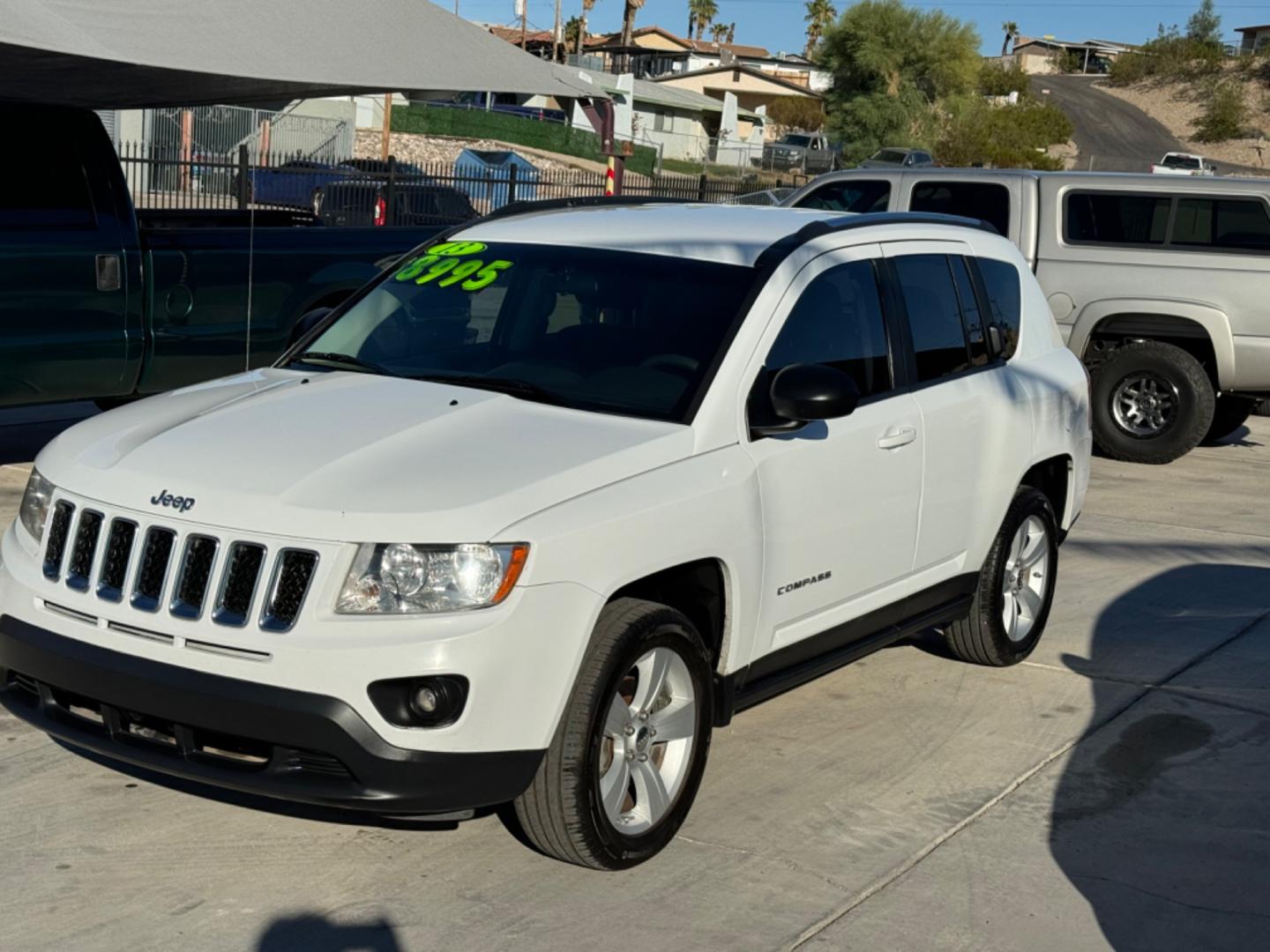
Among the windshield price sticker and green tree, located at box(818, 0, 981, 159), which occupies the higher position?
green tree, located at box(818, 0, 981, 159)

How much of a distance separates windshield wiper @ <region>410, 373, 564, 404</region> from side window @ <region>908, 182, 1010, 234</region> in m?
7.96

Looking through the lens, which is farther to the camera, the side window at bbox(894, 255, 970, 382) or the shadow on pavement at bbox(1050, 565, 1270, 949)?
the side window at bbox(894, 255, 970, 382)

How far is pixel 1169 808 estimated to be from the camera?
17.2ft

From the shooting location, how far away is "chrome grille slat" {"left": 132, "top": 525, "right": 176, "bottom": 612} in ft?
13.6

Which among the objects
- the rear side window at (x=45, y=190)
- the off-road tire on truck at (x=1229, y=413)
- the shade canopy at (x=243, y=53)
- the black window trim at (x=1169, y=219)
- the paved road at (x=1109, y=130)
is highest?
the paved road at (x=1109, y=130)

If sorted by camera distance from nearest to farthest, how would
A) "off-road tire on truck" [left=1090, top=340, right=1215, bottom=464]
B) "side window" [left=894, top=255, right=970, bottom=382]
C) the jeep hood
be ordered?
the jeep hood < "side window" [left=894, top=255, right=970, bottom=382] < "off-road tire on truck" [left=1090, top=340, right=1215, bottom=464]

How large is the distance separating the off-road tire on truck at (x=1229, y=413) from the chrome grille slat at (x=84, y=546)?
1031cm

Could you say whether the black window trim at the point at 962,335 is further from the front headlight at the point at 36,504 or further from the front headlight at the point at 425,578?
the front headlight at the point at 36,504

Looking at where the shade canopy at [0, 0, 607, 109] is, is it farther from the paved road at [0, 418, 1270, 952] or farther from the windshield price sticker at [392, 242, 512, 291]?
the paved road at [0, 418, 1270, 952]

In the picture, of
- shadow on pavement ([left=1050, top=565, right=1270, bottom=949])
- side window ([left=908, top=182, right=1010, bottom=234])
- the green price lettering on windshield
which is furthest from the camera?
side window ([left=908, top=182, right=1010, bottom=234])

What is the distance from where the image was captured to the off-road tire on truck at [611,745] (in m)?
4.19

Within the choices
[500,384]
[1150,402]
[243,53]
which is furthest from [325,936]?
[1150,402]

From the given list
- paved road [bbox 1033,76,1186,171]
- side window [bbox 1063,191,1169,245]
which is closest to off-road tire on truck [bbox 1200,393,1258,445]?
side window [bbox 1063,191,1169,245]

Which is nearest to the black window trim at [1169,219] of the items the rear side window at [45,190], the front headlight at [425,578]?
the rear side window at [45,190]
